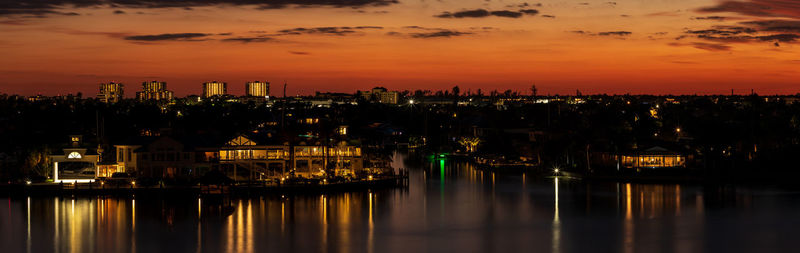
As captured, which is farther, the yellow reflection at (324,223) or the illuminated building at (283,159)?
the illuminated building at (283,159)

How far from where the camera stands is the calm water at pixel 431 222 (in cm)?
2906

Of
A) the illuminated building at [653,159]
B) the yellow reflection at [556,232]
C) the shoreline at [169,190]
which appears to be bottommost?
the yellow reflection at [556,232]

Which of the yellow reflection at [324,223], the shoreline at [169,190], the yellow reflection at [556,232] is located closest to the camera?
the yellow reflection at [556,232]

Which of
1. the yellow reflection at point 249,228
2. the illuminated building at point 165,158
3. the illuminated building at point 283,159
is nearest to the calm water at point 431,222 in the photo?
the yellow reflection at point 249,228

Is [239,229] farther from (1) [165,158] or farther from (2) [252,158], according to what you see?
(2) [252,158]

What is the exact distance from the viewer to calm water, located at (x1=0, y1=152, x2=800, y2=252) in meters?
29.1

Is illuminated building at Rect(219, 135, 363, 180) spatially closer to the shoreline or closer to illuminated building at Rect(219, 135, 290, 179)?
illuminated building at Rect(219, 135, 290, 179)

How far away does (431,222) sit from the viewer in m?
33.7

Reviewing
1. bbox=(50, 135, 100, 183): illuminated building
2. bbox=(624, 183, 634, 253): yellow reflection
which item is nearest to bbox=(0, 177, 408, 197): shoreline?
bbox=(50, 135, 100, 183): illuminated building

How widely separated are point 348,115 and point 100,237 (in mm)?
82976

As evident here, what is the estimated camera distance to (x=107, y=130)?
196ft

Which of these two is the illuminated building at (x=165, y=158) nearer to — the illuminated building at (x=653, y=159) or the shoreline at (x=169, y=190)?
the shoreline at (x=169, y=190)

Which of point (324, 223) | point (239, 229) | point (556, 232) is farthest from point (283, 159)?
point (556, 232)

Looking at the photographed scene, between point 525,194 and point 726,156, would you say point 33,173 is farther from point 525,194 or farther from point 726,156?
point 726,156
